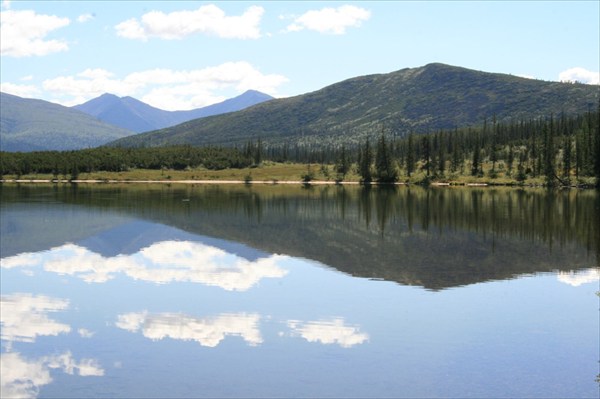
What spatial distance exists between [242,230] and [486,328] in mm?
39402

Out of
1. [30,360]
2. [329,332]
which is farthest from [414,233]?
[30,360]

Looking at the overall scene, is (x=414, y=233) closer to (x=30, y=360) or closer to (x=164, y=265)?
(x=164, y=265)

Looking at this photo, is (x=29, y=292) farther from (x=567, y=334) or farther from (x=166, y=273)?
(x=567, y=334)

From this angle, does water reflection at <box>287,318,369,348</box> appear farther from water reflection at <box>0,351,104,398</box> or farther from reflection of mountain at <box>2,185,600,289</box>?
reflection of mountain at <box>2,185,600,289</box>

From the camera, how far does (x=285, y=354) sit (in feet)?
72.7

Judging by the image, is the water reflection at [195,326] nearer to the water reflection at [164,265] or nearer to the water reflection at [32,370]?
the water reflection at [32,370]

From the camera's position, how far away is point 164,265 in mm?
42500

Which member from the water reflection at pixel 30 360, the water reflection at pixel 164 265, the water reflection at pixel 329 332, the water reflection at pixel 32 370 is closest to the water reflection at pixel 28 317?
the water reflection at pixel 30 360

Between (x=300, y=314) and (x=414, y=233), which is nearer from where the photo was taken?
(x=300, y=314)

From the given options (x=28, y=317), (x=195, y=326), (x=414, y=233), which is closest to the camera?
(x=195, y=326)

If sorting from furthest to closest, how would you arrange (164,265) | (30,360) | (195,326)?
(164,265) → (195,326) → (30,360)

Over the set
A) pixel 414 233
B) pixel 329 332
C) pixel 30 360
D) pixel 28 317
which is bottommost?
pixel 329 332

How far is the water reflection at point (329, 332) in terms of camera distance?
78.4 feet

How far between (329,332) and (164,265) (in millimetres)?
20019
